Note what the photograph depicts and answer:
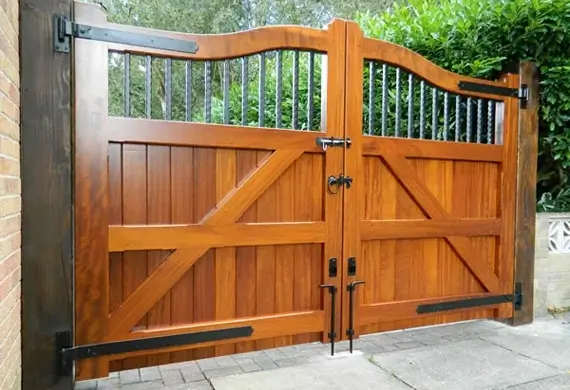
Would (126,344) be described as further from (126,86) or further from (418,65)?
(418,65)

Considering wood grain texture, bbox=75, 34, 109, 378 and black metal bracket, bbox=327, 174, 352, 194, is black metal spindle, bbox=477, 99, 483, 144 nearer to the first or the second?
black metal bracket, bbox=327, 174, 352, 194

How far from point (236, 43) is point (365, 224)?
4.53ft

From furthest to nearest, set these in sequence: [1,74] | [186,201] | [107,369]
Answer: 1. [186,201]
2. [107,369]
3. [1,74]

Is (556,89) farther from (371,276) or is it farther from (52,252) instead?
(52,252)

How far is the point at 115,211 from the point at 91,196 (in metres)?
0.15

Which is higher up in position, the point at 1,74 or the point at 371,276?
the point at 1,74

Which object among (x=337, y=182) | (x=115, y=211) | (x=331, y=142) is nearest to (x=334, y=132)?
(x=331, y=142)

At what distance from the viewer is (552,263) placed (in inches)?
137

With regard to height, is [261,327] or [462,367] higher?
[261,327]

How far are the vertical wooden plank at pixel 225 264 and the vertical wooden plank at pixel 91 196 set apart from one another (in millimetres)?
601

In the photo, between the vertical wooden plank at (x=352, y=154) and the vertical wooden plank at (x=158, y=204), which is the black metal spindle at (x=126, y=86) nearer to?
the vertical wooden plank at (x=158, y=204)

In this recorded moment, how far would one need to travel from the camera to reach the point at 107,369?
7.39ft

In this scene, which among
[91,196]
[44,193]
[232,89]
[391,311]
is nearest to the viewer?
[44,193]

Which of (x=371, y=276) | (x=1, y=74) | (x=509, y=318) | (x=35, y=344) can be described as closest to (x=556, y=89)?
(x=509, y=318)
